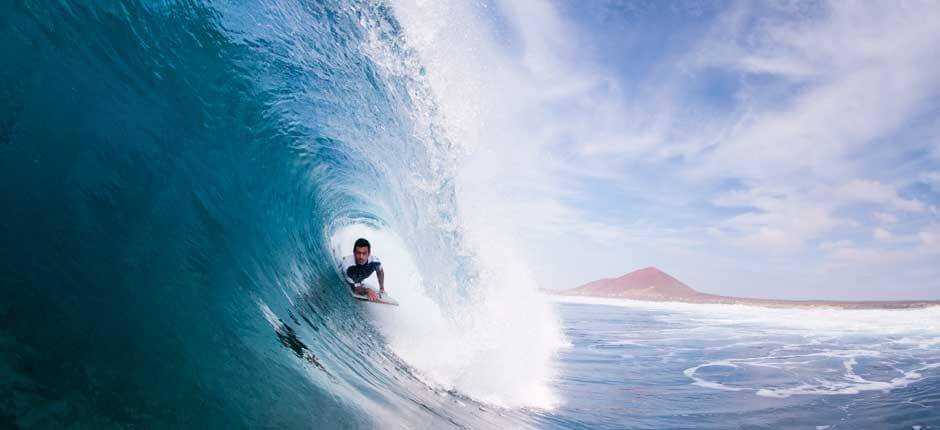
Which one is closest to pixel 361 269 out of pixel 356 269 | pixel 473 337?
pixel 356 269

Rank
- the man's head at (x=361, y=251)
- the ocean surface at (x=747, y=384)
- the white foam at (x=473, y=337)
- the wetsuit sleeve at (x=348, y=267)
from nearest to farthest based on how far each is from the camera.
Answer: the ocean surface at (x=747, y=384)
the white foam at (x=473, y=337)
the man's head at (x=361, y=251)
the wetsuit sleeve at (x=348, y=267)

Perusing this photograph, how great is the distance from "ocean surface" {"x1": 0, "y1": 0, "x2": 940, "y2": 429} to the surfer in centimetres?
24

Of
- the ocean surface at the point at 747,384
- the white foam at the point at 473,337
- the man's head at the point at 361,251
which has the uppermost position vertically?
the man's head at the point at 361,251

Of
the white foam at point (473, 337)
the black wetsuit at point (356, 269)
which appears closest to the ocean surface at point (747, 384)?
the white foam at point (473, 337)

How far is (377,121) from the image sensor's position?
590 cm

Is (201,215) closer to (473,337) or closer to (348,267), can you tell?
(348,267)

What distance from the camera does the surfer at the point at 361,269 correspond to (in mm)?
6328

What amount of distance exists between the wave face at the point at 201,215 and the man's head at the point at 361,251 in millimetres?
578

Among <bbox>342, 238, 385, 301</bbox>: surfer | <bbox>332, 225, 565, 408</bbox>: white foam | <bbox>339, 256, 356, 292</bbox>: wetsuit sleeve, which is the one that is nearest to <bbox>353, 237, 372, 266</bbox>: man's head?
<bbox>342, 238, 385, 301</bbox>: surfer

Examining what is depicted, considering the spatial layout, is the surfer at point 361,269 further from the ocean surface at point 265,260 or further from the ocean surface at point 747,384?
the ocean surface at point 747,384

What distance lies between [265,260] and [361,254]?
6.00 feet

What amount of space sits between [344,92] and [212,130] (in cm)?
195

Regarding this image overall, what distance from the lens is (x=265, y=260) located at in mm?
4520

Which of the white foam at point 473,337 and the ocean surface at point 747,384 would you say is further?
the white foam at point 473,337
